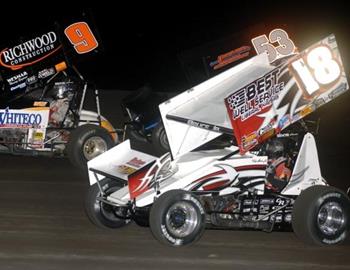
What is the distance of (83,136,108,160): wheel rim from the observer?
38.9 feet

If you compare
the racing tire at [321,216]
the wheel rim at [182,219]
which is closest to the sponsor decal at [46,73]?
the wheel rim at [182,219]

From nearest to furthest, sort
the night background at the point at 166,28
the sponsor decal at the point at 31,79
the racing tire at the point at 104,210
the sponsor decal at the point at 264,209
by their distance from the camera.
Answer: the sponsor decal at the point at 264,209
the racing tire at the point at 104,210
the sponsor decal at the point at 31,79
the night background at the point at 166,28

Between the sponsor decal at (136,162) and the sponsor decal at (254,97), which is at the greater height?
the sponsor decal at (254,97)

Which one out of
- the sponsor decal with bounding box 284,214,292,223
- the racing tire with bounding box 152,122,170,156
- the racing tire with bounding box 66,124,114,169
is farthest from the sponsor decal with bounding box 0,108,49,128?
the sponsor decal with bounding box 284,214,292,223

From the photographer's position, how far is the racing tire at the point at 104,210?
7.95m

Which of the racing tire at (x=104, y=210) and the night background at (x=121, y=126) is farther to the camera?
the racing tire at (x=104, y=210)

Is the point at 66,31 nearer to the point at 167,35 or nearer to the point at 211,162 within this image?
the point at 211,162

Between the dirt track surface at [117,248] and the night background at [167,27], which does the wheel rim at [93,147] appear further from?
the night background at [167,27]

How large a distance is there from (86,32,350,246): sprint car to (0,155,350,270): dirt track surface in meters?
0.19

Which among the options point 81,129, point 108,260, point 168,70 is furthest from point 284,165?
point 168,70

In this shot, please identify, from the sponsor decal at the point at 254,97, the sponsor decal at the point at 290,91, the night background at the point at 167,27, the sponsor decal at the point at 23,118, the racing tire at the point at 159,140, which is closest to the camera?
the sponsor decal at the point at 254,97

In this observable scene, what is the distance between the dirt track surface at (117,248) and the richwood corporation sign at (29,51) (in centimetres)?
355

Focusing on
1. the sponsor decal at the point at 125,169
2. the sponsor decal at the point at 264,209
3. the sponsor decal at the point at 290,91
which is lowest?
the sponsor decal at the point at 264,209

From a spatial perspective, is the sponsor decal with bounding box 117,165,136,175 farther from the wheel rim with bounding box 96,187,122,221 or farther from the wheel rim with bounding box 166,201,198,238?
the wheel rim with bounding box 166,201,198,238
